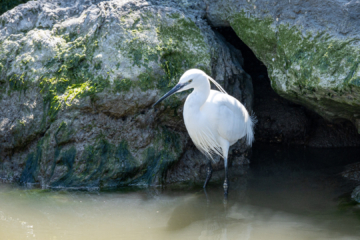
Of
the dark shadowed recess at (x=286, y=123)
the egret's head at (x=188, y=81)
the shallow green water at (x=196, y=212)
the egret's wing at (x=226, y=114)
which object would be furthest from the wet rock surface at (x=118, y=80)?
the dark shadowed recess at (x=286, y=123)

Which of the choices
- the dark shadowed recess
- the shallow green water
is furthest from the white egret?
the dark shadowed recess

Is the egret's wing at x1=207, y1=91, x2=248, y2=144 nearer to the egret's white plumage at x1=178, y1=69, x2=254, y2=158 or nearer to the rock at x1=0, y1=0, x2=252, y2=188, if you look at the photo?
the egret's white plumage at x1=178, y1=69, x2=254, y2=158

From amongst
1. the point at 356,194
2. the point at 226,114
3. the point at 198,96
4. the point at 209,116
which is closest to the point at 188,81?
the point at 198,96

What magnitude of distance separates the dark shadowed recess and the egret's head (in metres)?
2.44

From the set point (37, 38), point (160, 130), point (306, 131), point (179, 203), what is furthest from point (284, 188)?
point (37, 38)

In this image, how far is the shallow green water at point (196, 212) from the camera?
Result: 3504 mm

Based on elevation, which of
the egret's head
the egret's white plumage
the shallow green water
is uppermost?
the egret's head

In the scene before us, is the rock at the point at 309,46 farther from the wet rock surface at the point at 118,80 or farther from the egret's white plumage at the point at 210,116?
the egret's white plumage at the point at 210,116

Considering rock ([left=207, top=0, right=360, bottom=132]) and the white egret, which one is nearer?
rock ([left=207, top=0, right=360, bottom=132])

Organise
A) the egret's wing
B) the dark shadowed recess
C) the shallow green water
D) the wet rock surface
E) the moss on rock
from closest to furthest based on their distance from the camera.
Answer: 1. the shallow green water
2. the moss on rock
3. the egret's wing
4. the wet rock surface
5. the dark shadowed recess

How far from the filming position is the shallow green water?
3.50 metres

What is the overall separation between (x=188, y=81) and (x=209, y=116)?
1.92 feet

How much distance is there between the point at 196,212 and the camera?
407cm

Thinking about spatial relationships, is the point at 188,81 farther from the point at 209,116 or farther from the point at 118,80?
the point at 118,80
